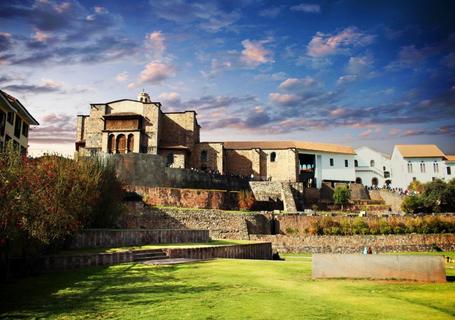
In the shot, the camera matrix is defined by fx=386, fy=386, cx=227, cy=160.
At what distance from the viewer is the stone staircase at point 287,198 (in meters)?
43.4

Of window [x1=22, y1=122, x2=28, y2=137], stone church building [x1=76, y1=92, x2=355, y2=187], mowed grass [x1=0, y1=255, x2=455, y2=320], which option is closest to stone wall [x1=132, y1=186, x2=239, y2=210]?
window [x1=22, y1=122, x2=28, y2=137]

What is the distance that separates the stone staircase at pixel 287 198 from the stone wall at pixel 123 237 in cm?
2361

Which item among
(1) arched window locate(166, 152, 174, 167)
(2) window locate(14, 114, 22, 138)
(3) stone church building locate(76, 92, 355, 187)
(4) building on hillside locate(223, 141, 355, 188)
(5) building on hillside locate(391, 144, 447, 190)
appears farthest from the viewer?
(5) building on hillside locate(391, 144, 447, 190)

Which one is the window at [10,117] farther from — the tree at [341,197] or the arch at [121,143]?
the tree at [341,197]

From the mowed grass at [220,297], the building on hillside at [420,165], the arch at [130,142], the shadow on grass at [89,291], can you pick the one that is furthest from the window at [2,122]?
the building on hillside at [420,165]

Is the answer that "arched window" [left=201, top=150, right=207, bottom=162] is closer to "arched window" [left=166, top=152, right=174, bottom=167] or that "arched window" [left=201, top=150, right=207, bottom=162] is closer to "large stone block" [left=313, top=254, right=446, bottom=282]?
"arched window" [left=166, top=152, right=174, bottom=167]

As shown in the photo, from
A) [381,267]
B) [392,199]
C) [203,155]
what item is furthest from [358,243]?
[203,155]

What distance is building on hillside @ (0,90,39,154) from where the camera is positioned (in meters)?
29.2

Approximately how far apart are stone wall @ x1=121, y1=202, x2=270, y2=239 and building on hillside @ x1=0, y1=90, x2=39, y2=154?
9.53 m

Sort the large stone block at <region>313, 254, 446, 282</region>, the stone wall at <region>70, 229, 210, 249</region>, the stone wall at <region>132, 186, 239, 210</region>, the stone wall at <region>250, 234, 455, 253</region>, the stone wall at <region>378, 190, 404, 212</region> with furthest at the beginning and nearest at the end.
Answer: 1. the stone wall at <region>378, 190, 404, 212</region>
2. the stone wall at <region>132, 186, 239, 210</region>
3. the stone wall at <region>250, 234, 455, 253</region>
4. the stone wall at <region>70, 229, 210, 249</region>
5. the large stone block at <region>313, 254, 446, 282</region>

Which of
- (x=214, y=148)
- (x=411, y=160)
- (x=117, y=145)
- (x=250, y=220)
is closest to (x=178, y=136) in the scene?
(x=214, y=148)

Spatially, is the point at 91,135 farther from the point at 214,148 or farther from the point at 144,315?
the point at 144,315

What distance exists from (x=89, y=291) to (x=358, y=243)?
27.0m

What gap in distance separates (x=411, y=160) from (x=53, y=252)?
66.4 metres
